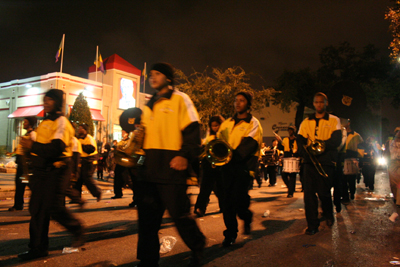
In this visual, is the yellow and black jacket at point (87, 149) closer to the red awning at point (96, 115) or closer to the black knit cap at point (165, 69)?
the black knit cap at point (165, 69)

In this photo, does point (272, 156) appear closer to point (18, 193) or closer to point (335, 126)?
point (335, 126)

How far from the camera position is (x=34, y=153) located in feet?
12.6

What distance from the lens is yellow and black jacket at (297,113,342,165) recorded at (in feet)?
17.0

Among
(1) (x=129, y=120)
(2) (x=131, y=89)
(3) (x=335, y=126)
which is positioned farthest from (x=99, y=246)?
(2) (x=131, y=89)

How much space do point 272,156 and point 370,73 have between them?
3015 cm

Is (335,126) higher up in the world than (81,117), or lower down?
lower down

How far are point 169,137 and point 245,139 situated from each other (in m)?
1.70

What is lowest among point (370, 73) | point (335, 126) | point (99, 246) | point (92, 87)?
point (99, 246)

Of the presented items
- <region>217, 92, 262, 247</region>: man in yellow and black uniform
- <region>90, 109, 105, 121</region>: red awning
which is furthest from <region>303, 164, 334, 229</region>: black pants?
<region>90, 109, 105, 121</region>: red awning

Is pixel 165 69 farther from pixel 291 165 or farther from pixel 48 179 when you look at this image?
pixel 291 165

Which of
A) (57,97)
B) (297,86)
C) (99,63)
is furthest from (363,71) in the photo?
(57,97)

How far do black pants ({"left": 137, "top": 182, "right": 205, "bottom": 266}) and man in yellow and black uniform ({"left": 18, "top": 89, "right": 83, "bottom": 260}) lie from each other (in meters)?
1.32

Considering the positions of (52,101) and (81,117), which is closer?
A: (52,101)

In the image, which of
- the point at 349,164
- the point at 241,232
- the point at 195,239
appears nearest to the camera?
the point at 195,239
